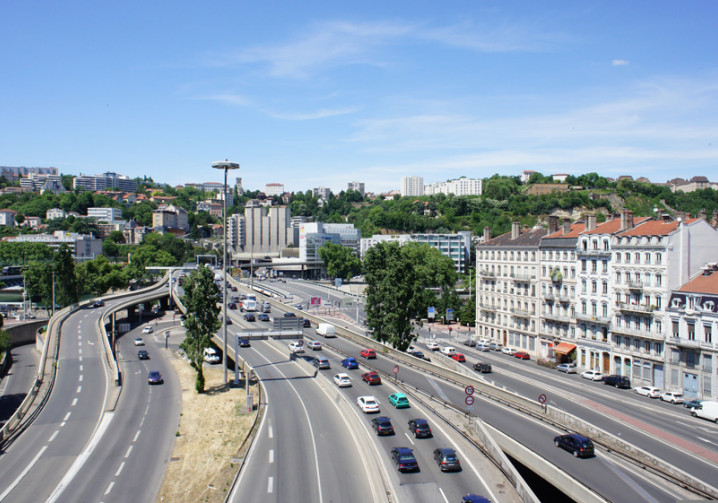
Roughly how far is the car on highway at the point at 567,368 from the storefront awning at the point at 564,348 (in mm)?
3004

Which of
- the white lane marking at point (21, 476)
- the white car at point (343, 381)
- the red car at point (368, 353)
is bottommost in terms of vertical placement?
the white lane marking at point (21, 476)

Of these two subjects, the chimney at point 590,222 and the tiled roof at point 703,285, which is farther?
the chimney at point 590,222

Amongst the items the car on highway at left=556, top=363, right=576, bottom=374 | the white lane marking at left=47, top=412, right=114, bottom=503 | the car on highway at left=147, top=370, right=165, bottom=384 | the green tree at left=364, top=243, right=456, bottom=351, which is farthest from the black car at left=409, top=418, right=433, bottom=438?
the green tree at left=364, top=243, right=456, bottom=351

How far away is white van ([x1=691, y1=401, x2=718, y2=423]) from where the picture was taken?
44.5 metres

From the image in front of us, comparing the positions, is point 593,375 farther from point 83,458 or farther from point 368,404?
point 83,458

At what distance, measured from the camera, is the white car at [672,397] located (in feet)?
169

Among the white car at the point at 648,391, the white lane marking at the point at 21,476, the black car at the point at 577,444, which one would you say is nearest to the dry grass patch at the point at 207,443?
the white lane marking at the point at 21,476

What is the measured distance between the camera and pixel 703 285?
55.6 m

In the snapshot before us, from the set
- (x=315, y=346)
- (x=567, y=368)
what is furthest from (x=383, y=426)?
(x=567, y=368)

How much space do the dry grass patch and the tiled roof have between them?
149 feet

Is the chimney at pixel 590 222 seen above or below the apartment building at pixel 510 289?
above

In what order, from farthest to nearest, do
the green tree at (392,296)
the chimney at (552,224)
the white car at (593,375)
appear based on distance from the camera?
the chimney at (552,224) → the green tree at (392,296) → the white car at (593,375)

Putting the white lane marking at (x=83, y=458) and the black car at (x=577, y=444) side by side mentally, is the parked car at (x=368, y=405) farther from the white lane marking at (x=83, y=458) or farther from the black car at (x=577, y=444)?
the white lane marking at (x=83, y=458)

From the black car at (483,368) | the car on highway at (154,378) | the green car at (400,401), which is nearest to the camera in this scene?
the green car at (400,401)
